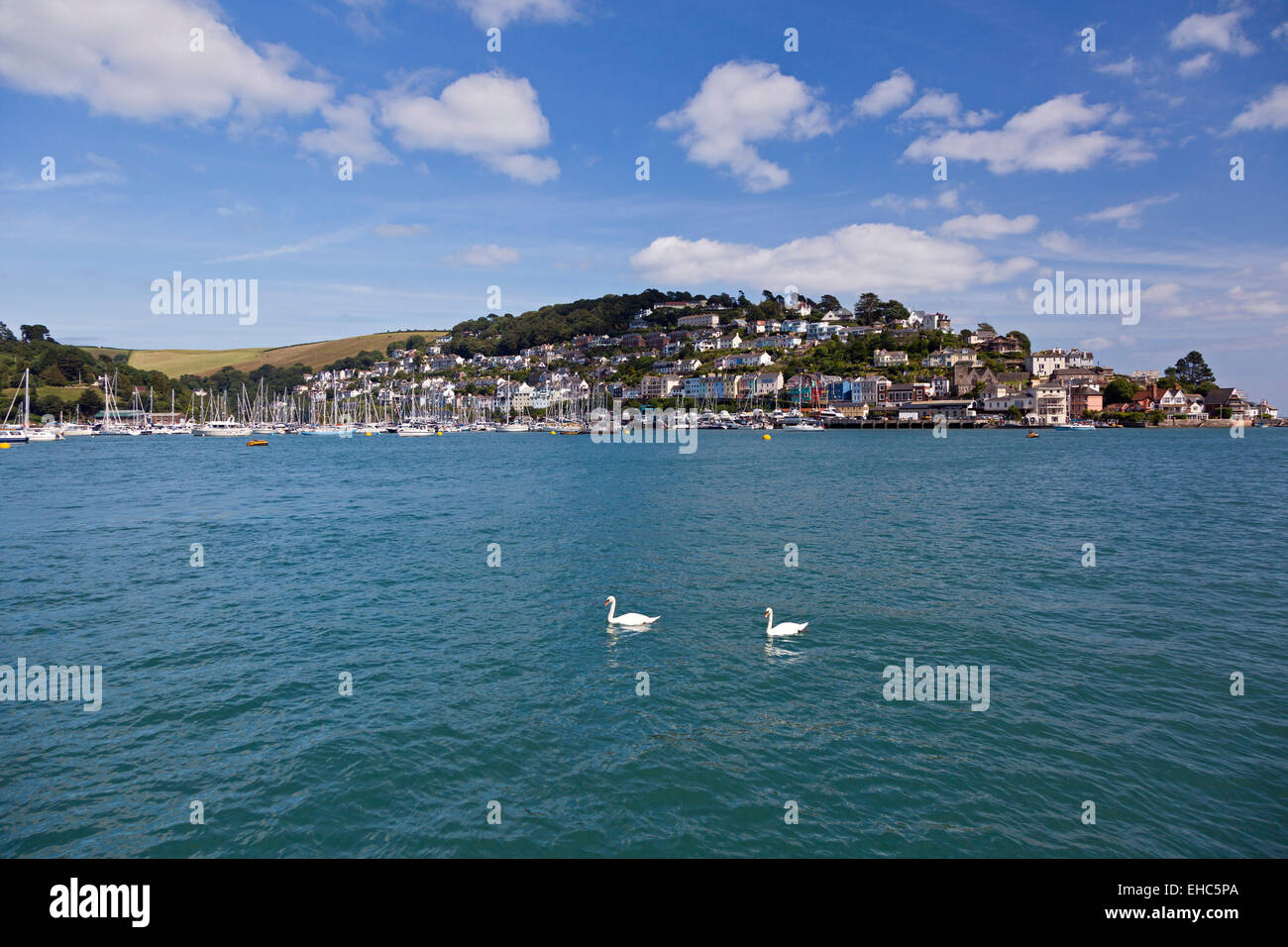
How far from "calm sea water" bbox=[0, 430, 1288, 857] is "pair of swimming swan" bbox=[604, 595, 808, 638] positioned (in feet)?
1.30

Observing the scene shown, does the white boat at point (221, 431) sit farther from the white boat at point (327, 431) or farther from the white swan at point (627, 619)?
the white swan at point (627, 619)

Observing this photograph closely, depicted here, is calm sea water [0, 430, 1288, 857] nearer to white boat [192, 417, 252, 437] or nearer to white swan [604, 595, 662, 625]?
white swan [604, 595, 662, 625]

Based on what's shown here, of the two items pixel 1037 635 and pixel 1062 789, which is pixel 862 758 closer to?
pixel 1062 789

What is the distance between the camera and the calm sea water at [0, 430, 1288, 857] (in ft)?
32.3

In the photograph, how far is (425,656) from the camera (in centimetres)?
1641

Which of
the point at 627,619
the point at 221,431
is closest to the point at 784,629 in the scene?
the point at 627,619

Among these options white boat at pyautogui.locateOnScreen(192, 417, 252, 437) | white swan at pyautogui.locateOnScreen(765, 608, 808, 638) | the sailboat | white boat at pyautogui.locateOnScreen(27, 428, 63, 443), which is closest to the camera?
white swan at pyautogui.locateOnScreen(765, 608, 808, 638)

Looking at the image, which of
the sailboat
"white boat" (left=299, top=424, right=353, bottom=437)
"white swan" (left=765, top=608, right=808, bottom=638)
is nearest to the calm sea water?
"white swan" (left=765, top=608, right=808, bottom=638)

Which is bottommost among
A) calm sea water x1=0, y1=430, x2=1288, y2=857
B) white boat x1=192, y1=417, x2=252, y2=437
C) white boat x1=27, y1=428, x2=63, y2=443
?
calm sea water x1=0, y1=430, x2=1288, y2=857

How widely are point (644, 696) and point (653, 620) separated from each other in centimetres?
477

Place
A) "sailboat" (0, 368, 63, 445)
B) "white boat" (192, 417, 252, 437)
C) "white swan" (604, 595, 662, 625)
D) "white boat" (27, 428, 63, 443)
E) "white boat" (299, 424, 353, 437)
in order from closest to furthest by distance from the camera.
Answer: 1. "white swan" (604, 595, 662, 625)
2. "sailboat" (0, 368, 63, 445)
3. "white boat" (27, 428, 63, 443)
4. "white boat" (192, 417, 252, 437)
5. "white boat" (299, 424, 353, 437)

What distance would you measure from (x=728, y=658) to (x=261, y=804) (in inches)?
399
